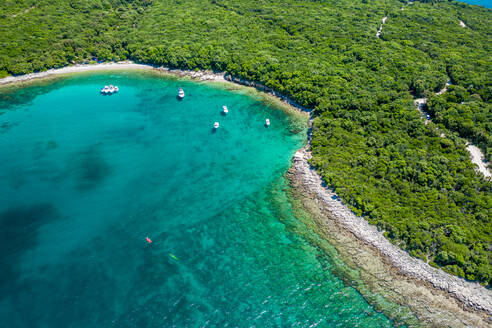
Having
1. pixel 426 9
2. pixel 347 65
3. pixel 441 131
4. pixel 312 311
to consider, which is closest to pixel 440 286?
pixel 312 311

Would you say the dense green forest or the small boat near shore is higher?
the dense green forest

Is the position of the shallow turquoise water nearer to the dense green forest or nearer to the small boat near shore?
the small boat near shore

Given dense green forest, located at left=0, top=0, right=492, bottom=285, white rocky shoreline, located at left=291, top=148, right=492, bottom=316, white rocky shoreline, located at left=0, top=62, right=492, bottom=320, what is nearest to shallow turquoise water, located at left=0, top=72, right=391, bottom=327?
white rocky shoreline, located at left=0, top=62, right=492, bottom=320

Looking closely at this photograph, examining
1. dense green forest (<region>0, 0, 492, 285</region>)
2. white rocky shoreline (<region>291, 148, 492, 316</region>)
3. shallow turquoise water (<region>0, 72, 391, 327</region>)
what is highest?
dense green forest (<region>0, 0, 492, 285</region>)

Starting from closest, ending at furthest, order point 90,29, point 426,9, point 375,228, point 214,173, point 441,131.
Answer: point 375,228, point 214,173, point 441,131, point 90,29, point 426,9

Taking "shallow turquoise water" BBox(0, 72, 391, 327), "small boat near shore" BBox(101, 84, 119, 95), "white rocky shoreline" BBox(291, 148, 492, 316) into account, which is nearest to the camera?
"shallow turquoise water" BBox(0, 72, 391, 327)

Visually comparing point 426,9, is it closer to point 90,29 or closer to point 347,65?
point 347,65
